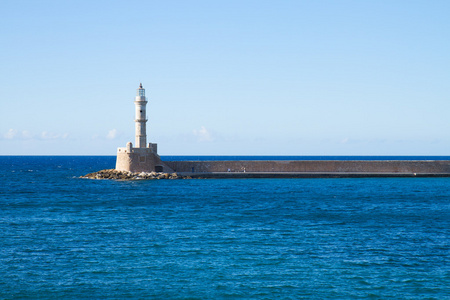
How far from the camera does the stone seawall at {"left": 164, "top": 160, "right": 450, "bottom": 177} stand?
61.2 metres

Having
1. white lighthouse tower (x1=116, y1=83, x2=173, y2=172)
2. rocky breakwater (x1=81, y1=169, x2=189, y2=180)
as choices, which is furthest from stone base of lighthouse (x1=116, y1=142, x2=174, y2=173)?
rocky breakwater (x1=81, y1=169, x2=189, y2=180)

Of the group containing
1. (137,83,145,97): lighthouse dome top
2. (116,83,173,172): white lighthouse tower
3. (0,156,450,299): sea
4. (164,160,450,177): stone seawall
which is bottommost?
(0,156,450,299): sea

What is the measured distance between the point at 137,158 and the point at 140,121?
13.2ft

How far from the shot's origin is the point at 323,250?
2091cm

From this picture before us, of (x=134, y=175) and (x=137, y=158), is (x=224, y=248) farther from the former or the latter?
(x=137, y=158)

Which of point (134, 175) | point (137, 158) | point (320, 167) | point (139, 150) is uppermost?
point (139, 150)

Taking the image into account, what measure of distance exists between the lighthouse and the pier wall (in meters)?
5.78

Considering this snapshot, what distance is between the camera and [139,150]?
56094 mm

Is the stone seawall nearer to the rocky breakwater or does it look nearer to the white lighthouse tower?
the rocky breakwater

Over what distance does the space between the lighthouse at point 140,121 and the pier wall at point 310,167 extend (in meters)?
5.78

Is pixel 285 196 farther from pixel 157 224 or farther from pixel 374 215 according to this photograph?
pixel 157 224

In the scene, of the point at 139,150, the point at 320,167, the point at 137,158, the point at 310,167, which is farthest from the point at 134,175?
the point at 320,167

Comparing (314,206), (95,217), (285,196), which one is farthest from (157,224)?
(285,196)

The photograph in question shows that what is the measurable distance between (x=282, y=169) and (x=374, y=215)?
98.2ft
